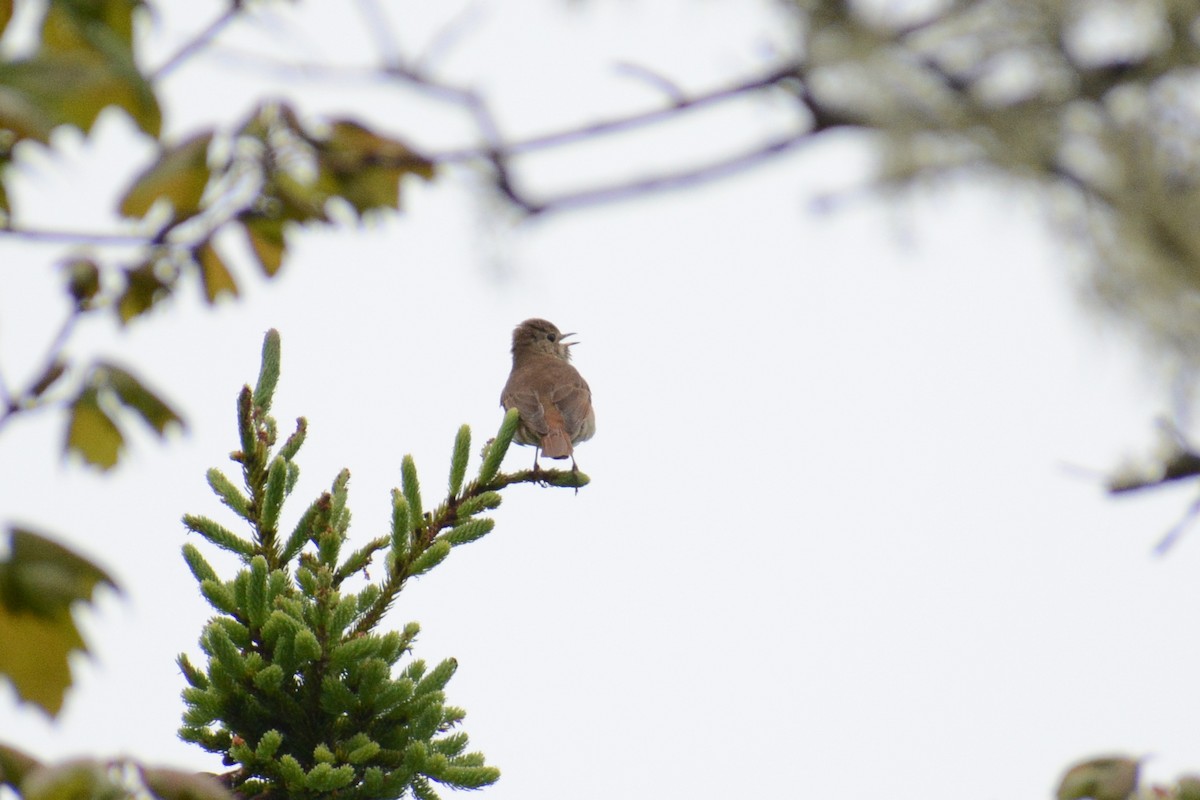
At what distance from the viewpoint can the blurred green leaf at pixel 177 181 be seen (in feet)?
7.35

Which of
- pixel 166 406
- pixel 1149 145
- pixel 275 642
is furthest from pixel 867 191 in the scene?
pixel 275 642

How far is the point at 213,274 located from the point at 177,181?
0.39m

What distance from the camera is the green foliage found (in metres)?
2.99

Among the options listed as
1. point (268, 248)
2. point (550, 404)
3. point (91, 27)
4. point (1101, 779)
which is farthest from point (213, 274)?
point (550, 404)

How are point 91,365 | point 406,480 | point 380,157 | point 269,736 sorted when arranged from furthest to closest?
point 406,480 < point 269,736 < point 380,157 < point 91,365

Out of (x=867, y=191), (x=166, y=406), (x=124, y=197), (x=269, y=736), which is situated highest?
(x=124, y=197)

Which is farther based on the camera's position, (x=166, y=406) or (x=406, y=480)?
(x=406, y=480)

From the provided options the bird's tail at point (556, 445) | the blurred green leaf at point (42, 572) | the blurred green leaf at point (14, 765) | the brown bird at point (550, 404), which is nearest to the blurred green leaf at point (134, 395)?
the blurred green leaf at point (42, 572)

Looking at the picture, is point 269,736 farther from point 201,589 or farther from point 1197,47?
point 1197,47

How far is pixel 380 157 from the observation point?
2455mm

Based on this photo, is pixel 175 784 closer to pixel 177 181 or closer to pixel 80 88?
pixel 80 88

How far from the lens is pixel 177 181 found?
2299 mm

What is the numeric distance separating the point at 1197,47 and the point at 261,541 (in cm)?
231

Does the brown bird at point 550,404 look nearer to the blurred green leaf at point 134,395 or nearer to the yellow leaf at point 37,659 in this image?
the blurred green leaf at point 134,395
